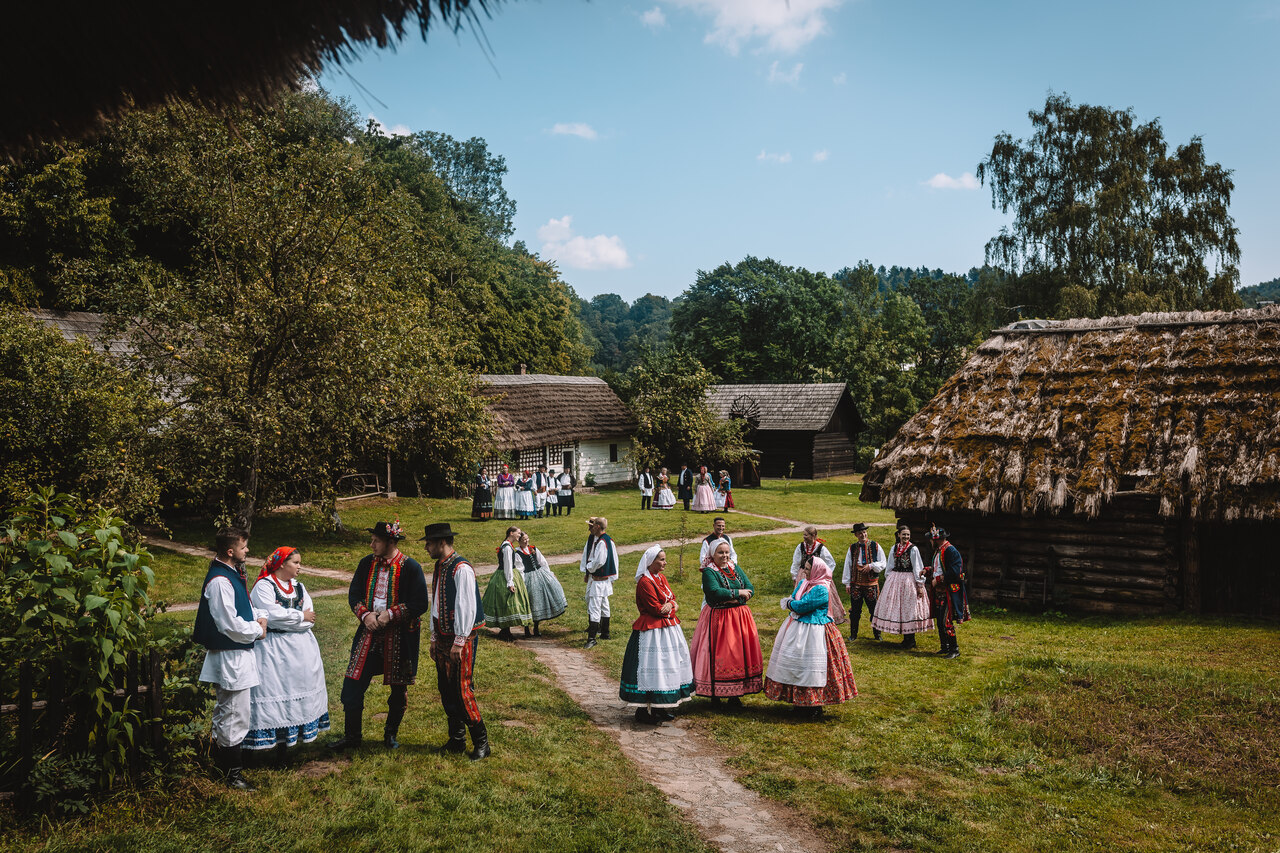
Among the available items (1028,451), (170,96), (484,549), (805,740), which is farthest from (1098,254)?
(170,96)

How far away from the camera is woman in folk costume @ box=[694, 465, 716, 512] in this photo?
2855 centimetres

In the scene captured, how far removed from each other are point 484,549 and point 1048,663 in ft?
44.6

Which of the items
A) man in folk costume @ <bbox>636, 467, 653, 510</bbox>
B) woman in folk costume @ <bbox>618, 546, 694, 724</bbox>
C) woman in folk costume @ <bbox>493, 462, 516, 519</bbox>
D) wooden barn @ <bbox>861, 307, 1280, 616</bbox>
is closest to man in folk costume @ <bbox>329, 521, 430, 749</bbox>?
woman in folk costume @ <bbox>618, 546, 694, 724</bbox>

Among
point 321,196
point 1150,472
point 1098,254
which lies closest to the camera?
point 1150,472

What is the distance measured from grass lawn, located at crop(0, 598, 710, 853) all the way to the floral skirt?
1.48 m

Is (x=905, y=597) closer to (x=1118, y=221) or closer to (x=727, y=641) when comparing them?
(x=727, y=641)

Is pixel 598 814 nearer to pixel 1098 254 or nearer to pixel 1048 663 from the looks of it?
pixel 1048 663

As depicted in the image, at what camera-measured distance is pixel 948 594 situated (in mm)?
11406

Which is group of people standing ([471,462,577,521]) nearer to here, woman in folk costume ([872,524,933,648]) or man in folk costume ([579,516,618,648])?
man in folk costume ([579,516,618,648])

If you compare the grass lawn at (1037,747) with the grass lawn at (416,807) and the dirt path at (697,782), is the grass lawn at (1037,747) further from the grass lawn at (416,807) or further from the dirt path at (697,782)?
the grass lawn at (416,807)

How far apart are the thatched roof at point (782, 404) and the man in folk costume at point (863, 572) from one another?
2656 cm

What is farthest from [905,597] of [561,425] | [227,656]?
[561,425]

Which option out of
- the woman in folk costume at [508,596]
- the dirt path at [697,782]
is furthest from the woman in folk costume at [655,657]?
the woman in folk costume at [508,596]

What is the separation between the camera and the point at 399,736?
780 centimetres
